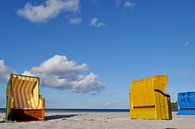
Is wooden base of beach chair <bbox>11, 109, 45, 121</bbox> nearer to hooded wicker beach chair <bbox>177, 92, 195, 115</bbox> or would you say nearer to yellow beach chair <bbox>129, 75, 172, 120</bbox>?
yellow beach chair <bbox>129, 75, 172, 120</bbox>

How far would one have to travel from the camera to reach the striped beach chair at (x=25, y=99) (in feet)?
67.5

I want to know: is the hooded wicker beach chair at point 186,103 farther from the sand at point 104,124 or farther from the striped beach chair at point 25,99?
the striped beach chair at point 25,99

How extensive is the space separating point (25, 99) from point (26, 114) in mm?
2776

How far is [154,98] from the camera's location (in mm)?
18672

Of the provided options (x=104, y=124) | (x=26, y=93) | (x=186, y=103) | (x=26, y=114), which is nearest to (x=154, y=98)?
(x=104, y=124)

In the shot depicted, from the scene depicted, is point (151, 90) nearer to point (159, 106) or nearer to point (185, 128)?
point (159, 106)

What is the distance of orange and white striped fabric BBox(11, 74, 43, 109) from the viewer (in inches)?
886

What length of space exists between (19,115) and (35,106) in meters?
2.37

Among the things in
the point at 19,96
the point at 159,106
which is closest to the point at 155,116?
the point at 159,106

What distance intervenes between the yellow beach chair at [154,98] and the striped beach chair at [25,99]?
654 cm

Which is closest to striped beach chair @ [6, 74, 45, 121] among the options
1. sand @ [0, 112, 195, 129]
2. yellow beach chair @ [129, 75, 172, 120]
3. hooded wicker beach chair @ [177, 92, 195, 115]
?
sand @ [0, 112, 195, 129]

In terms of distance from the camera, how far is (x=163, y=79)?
1883 centimetres

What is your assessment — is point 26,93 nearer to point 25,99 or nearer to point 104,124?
point 25,99

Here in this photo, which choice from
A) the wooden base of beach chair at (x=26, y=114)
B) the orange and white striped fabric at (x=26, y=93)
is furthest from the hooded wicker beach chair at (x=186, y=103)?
the wooden base of beach chair at (x=26, y=114)
